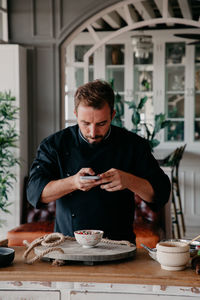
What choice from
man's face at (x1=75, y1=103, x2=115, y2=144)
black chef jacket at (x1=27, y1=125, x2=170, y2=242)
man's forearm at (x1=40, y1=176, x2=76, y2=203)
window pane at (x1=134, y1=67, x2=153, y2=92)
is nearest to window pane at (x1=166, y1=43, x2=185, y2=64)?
window pane at (x1=134, y1=67, x2=153, y2=92)

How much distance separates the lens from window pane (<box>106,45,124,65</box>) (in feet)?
27.5

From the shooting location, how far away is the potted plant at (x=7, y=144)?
4629 mm

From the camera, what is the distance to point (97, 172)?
245cm

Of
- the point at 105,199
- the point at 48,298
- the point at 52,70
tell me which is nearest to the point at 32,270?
the point at 48,298

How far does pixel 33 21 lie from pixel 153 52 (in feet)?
11.4

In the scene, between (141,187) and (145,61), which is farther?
(145,61)

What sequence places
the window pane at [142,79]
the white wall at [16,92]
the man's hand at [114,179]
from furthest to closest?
1. the window pane at [142,79]
2. the white wall at [16,92]
3. the man's hand at [114,179]

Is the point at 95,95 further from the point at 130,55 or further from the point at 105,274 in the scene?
the point at 130,55

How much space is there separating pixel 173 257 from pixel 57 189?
2.18 ft

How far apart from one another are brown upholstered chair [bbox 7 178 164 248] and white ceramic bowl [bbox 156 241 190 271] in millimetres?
2434

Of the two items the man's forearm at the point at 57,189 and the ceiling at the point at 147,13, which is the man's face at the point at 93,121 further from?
the ceiling at the point at 147,13

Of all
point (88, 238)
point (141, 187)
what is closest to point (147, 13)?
point (141, 187)

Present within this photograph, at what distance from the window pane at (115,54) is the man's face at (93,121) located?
20.5 ft

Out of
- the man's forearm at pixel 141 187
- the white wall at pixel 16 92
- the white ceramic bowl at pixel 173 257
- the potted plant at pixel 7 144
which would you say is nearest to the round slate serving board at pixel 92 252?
the white ceramic bowl at pixel 173 257
